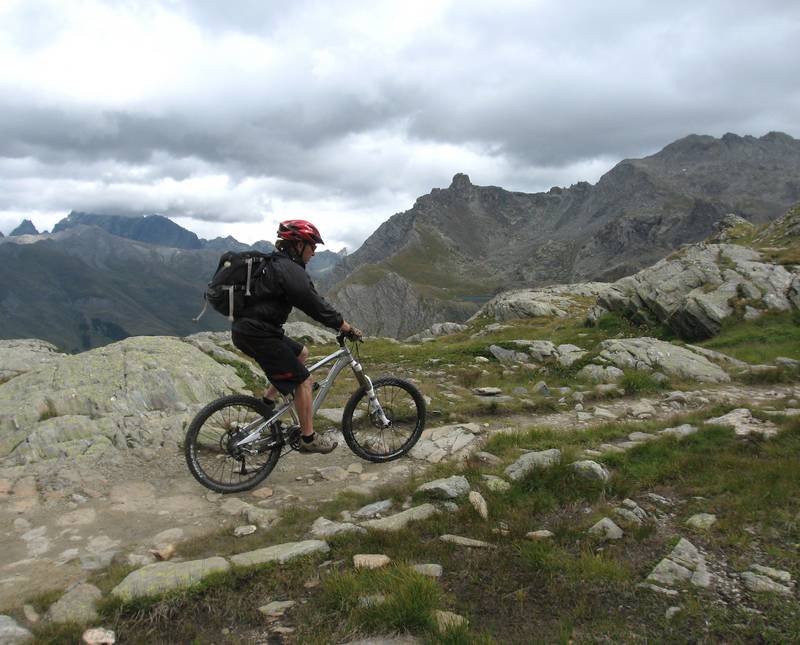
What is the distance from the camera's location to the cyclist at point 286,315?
8258mm

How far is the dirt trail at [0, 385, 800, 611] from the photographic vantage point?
6582 mm

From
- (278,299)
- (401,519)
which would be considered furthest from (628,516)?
(278,299)

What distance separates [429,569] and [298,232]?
565cm

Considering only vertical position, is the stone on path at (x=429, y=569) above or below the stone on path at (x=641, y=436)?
below

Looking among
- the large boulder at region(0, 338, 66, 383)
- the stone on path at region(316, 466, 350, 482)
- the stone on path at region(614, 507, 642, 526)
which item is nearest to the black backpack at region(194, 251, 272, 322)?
the stone on path at region(316, 466, 350, 482)

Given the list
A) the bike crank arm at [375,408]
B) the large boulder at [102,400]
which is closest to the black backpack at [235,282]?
the bike crank arm at [375,408]

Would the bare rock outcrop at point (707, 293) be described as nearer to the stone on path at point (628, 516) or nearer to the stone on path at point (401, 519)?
the stone on path at point (628, 516)

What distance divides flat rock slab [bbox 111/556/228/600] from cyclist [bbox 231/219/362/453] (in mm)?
3246

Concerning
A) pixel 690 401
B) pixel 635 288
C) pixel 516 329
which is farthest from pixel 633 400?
pixel 516 329

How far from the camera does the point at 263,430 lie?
9.00 m

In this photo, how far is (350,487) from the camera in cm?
881

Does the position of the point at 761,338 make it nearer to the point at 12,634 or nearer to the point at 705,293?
the point at 705,293

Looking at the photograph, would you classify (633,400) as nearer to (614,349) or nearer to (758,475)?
(614,349)

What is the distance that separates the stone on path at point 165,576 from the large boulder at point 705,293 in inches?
894
